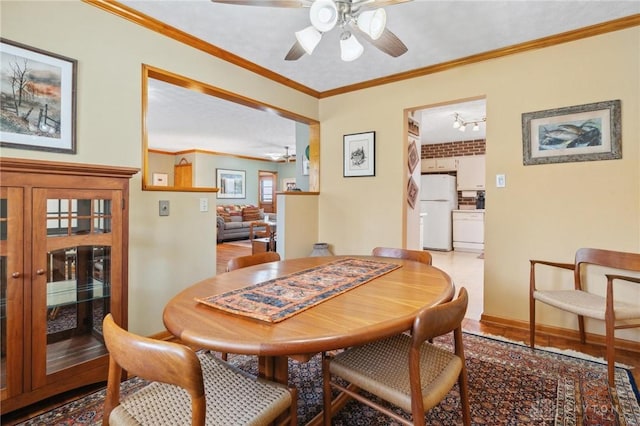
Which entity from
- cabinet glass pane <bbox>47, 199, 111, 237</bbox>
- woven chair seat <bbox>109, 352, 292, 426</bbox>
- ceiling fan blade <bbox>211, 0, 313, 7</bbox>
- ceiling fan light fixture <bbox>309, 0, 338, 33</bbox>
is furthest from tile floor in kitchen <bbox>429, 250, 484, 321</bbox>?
cabinet glass pane <bbox>47, 199, 111, 237</bbox>

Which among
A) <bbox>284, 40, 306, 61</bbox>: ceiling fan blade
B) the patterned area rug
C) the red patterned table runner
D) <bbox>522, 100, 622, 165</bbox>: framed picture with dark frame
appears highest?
<bbox>284, 40, 306, 61</bbox>: ceiling fan blade

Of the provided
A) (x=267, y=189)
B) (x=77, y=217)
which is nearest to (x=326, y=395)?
(x=77, y=217)

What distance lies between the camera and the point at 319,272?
67.7 inches

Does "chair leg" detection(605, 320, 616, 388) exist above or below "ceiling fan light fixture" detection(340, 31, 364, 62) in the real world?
below

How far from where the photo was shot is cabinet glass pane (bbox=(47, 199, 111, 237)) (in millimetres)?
1585

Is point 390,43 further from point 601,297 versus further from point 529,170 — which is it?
point 601,297

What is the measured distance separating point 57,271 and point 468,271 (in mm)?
4711

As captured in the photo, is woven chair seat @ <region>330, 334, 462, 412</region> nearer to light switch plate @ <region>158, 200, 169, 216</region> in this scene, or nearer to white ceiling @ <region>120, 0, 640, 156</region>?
light switch plate @ <region>158, 200, 169, 216</region>

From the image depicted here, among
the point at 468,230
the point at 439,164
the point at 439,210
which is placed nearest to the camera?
the point at 468,230

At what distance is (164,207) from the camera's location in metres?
2.38

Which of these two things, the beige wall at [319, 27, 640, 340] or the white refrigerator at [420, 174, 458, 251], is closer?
the beige wall at [319, 27, 640, 340]

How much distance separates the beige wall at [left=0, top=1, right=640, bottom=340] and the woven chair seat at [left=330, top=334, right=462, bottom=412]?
1.69 meters

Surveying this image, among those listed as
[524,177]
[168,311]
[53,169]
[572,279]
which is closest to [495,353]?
[572,279]

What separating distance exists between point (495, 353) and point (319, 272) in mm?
1481
